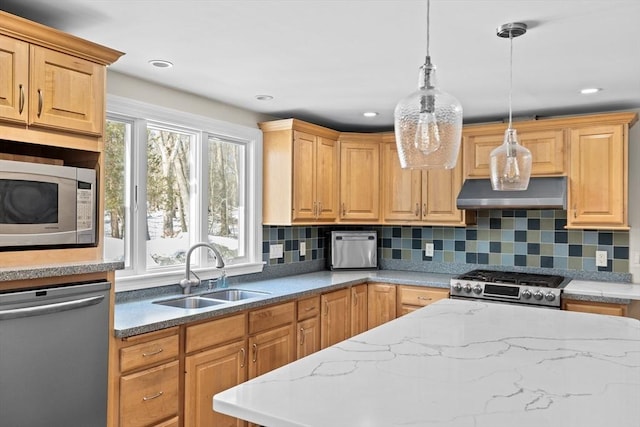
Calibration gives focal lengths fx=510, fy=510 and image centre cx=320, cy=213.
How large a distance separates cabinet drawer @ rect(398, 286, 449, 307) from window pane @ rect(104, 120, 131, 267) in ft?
7.19

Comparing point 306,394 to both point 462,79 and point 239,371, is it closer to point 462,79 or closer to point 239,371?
point 239,371

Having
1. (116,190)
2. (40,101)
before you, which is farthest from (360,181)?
(40,101)

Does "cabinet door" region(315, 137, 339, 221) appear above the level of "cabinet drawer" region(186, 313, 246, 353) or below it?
above

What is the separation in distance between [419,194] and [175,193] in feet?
6.95

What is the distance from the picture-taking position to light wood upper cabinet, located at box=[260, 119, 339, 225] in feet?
13.4

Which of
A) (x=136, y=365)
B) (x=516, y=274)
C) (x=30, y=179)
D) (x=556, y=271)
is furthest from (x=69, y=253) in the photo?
(x=556, y=271)

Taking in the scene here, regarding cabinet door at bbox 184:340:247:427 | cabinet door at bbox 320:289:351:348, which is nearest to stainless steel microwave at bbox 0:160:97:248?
cabinet door at bbox 184:340:247:427

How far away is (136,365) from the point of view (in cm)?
246

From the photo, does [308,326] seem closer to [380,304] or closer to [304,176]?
[380,304]

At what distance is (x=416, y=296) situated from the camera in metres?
4.17

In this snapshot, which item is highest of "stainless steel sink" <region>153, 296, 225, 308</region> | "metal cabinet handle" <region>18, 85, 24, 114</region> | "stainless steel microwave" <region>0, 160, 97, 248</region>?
"metal cabinet handle" <region>18, 85, 24, 114</region>

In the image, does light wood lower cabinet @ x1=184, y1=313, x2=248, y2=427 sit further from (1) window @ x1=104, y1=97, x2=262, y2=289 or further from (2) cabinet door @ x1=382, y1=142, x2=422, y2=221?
(2) cabinet door @ x1=382, y1=142, x2=422, y2=221

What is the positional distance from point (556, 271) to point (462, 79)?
6.58 ft

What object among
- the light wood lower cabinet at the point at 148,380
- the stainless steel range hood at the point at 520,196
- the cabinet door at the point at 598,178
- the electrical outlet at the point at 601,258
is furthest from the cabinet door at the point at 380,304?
the light wood lower cabinet at the point at 148,380
